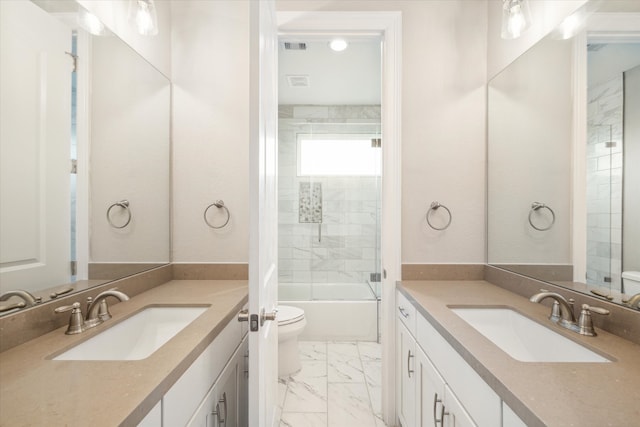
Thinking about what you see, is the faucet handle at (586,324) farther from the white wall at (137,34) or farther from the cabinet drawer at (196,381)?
the white wall at (137,34)

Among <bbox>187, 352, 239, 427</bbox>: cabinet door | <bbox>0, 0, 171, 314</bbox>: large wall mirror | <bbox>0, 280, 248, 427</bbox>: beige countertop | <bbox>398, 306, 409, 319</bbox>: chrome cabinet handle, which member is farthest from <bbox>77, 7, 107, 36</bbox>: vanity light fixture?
<bbox>398, 306, 409, 319</bbox>: chrome cabinet handle

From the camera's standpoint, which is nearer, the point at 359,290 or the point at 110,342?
the point at 110,342

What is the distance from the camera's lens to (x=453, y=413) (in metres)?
1.06

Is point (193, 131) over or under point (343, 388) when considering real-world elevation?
over

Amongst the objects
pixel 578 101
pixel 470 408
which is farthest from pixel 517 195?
pixel 470 408

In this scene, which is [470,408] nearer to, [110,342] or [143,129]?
[110,342]

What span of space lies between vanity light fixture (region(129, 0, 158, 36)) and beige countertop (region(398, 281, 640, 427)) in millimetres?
1927

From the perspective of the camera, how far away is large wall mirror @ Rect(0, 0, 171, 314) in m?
0.97

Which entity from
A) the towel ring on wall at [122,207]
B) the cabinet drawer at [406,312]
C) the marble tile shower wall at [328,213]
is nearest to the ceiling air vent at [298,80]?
the marble tile shower wall at [328,213]

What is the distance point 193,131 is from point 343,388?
2.01m

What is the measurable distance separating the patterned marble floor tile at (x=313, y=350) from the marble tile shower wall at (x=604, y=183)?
6.86 feet

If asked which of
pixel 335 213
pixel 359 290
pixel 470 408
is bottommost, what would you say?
pixel 359 290

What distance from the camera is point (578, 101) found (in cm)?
124

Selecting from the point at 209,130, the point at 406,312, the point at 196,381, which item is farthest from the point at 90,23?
the point at 406,312
